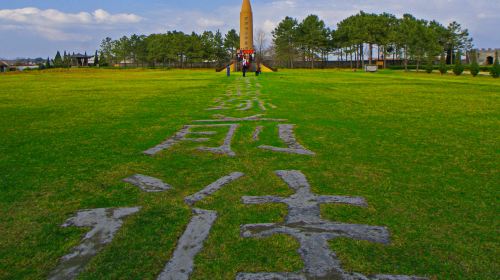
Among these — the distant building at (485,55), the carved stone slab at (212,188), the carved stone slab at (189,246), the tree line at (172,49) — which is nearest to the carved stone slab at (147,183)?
the carved stone slab at (212,188)

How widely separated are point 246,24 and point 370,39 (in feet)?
76.0

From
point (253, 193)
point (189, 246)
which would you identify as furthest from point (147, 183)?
point (189, 246)

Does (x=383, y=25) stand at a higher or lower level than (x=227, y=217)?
higher

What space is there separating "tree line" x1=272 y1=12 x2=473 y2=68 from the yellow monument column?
2118cm

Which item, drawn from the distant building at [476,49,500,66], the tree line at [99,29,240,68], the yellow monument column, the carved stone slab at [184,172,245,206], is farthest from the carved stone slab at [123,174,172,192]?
the distant building at [476,49,500,66]

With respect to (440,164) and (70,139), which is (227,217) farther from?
(70,139)

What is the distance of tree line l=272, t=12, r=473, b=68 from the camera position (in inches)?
2173

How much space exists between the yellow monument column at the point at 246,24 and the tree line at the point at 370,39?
2118 centimetres

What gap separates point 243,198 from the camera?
11.6 ft

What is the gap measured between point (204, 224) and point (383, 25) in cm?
7044

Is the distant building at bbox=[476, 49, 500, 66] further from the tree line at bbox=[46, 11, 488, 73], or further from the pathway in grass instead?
the pathway in grass

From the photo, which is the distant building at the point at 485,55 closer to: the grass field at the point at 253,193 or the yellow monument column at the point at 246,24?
the yellow monument column at the point at 246,24

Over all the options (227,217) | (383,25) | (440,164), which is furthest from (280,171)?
(383,25)

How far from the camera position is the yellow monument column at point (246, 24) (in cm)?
5469
